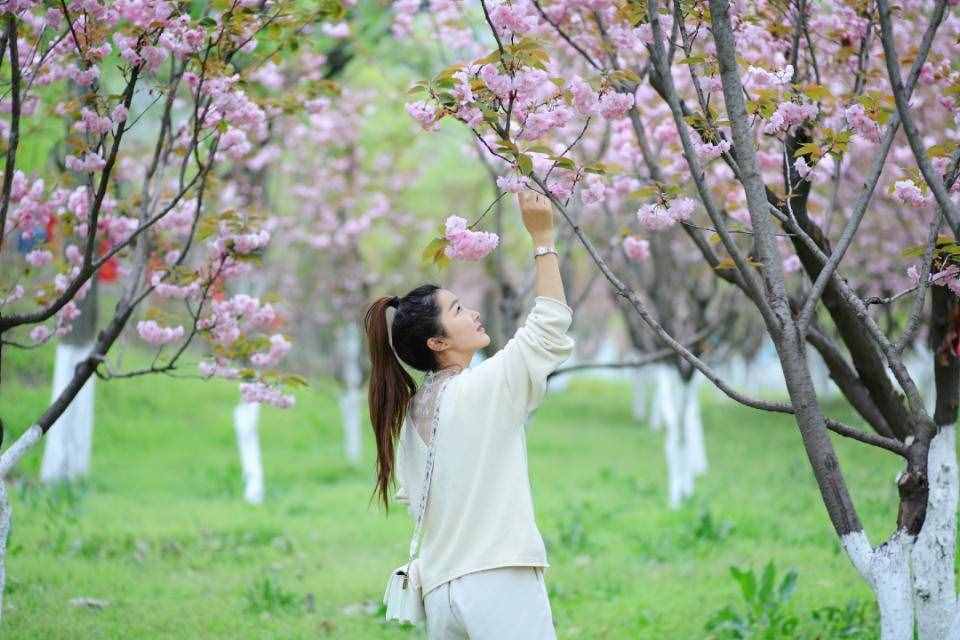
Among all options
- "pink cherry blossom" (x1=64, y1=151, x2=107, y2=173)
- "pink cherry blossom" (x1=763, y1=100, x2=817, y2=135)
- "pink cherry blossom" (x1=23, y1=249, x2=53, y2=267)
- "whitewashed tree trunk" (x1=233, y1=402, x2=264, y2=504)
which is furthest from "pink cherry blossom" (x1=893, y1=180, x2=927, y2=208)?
"whitewashed tree trunk" (x1=233, y1=402, x2=264, y2=504)

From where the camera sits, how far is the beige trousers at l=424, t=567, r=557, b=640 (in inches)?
108

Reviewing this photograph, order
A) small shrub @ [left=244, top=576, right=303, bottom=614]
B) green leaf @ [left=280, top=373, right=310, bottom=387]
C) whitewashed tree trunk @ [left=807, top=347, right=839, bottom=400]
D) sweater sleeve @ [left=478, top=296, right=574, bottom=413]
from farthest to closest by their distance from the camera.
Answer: whitewashed tree trunk @ [left=807, top=347, right=839, bottom=400] → small shrub @ [left=244, top=576, right=303, bottom=614] → green leaf @ [left=280, top=373, right=310, bottom=387] → sweater sleeve @ [left=478, top=296, right=574, bottom=413]

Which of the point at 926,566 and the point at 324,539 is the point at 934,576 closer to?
the point at 926,566

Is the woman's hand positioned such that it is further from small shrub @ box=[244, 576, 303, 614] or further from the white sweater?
small shrub @ box=[244, 576, 303, 614]

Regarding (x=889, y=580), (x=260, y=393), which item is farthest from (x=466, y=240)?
(x=260, y=393)

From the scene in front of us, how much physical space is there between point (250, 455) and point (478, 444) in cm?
817

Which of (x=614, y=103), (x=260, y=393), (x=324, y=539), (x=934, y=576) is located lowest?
(x=324, y=539)

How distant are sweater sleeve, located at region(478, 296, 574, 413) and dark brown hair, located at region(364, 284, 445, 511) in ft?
0.93

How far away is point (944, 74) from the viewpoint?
13.5 feet

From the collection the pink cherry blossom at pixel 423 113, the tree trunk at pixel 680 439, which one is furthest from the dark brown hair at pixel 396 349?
the tree trunk at pixel 680 439

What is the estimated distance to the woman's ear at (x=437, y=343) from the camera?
116 inches

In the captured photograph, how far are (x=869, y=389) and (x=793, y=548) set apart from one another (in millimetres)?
Answer: 3668

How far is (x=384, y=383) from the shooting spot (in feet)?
9.81

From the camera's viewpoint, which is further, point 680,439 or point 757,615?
point 680,439
